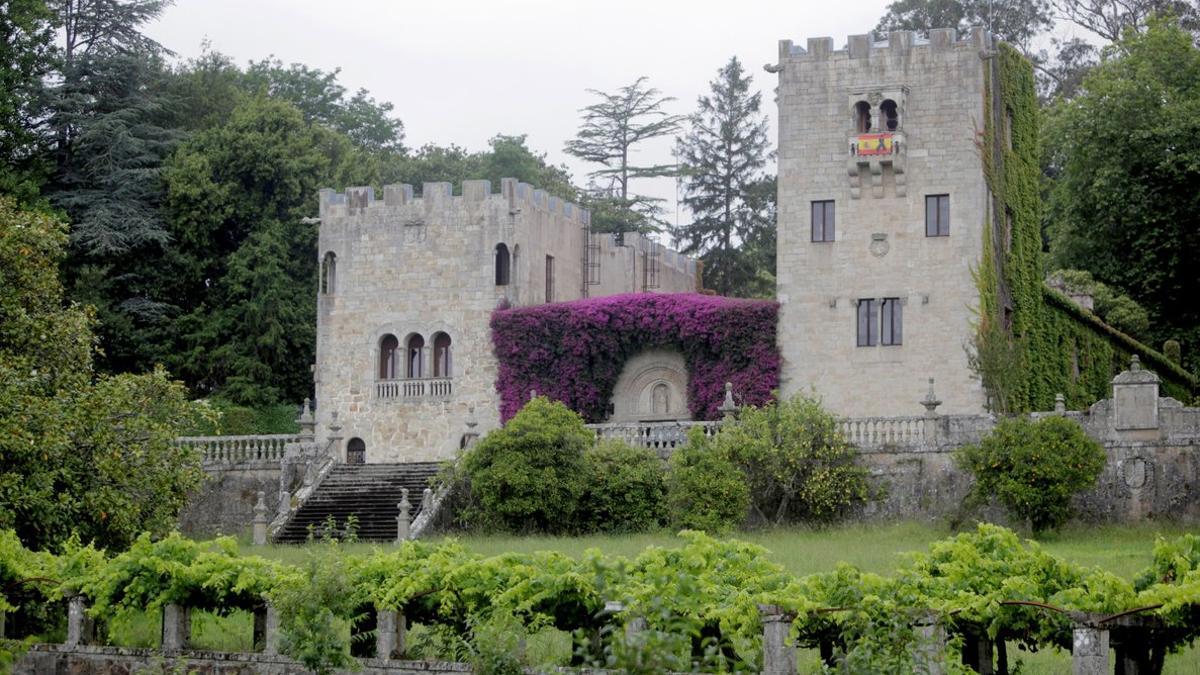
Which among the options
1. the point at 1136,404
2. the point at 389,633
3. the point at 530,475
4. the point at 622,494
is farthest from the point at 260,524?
the point at 389,633

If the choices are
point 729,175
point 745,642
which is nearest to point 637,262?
point 729,175

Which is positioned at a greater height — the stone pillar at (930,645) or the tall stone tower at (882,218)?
the tall stone tower at (882,218)

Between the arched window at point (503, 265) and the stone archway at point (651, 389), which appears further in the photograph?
the arched window at point (503, 265)

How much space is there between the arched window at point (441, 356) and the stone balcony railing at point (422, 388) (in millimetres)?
281

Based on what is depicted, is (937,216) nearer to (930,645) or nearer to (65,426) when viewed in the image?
(65,426)

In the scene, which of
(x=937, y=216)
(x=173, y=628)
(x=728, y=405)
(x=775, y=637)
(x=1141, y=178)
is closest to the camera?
(x=775, y=637)

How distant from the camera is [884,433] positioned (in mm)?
39281

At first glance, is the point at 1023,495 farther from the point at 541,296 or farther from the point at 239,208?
the point at 239,208

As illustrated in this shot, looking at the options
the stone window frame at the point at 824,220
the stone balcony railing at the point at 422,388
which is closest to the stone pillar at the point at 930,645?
the stone window frame at the point at 824,220

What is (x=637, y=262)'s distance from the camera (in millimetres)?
53812

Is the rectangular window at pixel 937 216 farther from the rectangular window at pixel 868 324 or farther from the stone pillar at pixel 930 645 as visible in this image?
the stone pillar at pixel 930 645

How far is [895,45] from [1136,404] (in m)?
10.4

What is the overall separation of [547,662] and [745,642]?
2882 mm

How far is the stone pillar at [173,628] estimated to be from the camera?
78.4ft
